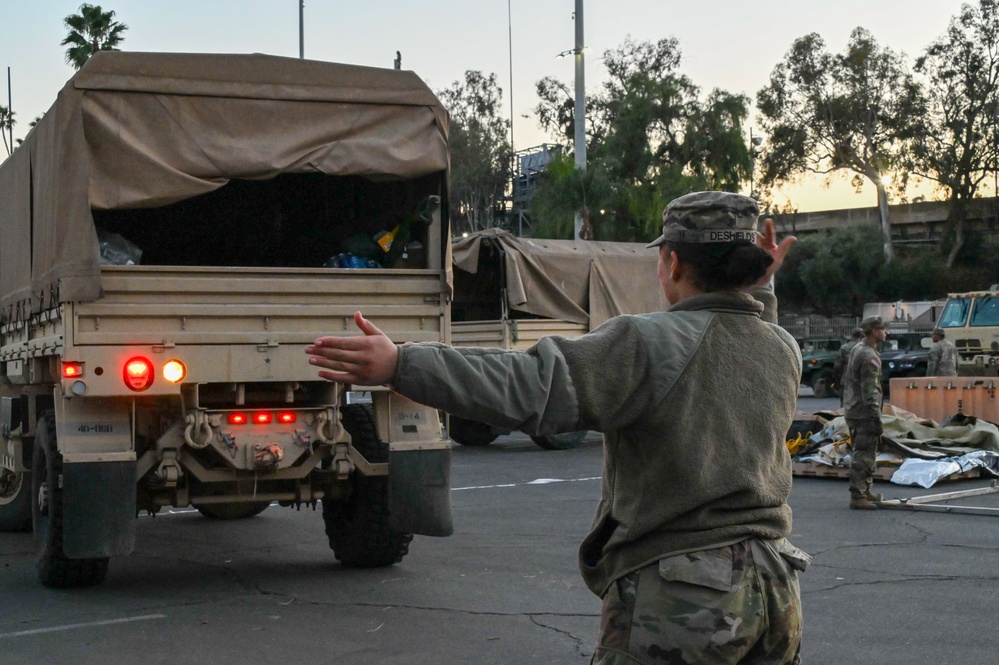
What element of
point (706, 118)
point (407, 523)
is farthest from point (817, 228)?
point (407, 523)

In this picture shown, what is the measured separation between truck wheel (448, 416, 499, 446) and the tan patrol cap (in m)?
15.7

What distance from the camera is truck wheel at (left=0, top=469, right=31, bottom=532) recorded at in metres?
10.3

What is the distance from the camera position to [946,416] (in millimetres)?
16969

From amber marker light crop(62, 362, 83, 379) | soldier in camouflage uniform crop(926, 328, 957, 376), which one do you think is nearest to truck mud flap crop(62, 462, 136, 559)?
amber marker light crop(62, 362, 83, 379)

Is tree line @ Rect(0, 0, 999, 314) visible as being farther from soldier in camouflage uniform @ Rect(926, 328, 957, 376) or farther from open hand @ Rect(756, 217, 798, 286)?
open hand @ Rect(756, 217, 798, 286)

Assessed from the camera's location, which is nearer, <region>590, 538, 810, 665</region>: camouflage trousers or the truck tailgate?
<region>590, 538, 810, 665</region>: camouflage trousers

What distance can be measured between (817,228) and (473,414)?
59771 millimetres

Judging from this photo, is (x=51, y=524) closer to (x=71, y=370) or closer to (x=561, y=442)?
(x=71, y=370)

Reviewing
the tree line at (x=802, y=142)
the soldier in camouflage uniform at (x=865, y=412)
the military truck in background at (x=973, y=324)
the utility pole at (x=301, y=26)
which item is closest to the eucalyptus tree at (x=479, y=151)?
the tree line at (x=802, y=142)

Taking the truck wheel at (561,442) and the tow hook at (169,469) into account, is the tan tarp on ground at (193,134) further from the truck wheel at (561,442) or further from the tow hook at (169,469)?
the truck wheel at (561,442)

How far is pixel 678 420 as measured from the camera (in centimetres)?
280

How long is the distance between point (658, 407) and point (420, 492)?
4982 millimetres

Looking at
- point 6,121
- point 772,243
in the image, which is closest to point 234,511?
point 772,243

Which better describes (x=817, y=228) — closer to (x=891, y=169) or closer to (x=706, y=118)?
(x=891, y=169)
